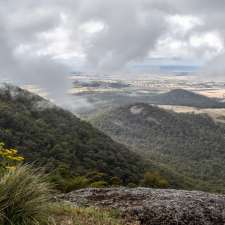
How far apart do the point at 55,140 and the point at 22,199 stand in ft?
258

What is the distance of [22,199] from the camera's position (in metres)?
8.76

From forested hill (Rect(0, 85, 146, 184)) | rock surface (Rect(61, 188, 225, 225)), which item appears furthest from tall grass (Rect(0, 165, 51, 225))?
forested hill (Rect(0, 85, 146, 184))

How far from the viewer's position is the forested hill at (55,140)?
242 ft

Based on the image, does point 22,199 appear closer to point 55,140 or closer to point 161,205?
point 161,205

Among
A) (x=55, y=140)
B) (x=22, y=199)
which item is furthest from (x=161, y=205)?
(x=55, y=140)

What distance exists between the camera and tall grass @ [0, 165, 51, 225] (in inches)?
334

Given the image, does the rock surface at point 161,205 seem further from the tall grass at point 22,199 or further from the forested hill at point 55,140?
the forested hill at point 55,140

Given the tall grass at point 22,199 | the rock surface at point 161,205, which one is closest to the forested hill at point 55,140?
the rock surface at point 161,205

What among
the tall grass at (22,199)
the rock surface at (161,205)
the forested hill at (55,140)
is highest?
the tall grass at (22,199)

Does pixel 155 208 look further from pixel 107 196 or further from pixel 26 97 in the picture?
pixel 26 97

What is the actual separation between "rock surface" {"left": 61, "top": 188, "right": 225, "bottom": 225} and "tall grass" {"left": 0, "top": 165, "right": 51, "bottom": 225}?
334 centimetres

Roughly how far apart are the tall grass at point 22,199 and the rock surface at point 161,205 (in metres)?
3.34

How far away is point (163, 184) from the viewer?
1763 inches

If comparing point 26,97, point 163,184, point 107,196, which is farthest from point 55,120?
point 107,196
